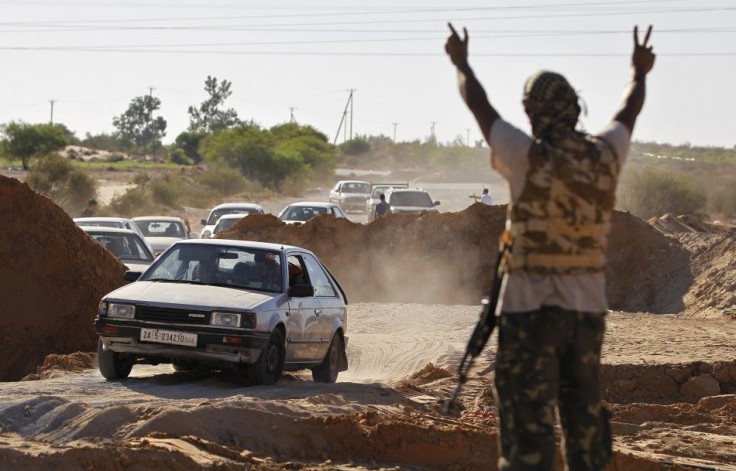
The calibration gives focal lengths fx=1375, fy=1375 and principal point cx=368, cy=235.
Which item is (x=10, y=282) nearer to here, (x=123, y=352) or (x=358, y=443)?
(x=123, y=352)

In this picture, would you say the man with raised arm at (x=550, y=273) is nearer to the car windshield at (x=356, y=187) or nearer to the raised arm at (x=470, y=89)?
the raised arm at (x=470, y=89)

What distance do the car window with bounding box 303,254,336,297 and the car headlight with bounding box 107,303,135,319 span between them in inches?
95.3

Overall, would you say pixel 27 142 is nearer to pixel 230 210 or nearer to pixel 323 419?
pixel 230 210

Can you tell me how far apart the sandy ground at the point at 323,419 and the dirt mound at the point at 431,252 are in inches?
551

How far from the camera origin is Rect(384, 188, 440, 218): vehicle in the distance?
133ft

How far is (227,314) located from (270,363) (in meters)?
0.68

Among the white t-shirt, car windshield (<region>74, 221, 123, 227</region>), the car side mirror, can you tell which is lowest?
the car side mirror

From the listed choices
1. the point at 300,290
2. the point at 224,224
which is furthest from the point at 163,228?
the point at 300,290

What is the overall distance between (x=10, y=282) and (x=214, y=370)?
4319mm

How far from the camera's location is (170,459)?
778cm

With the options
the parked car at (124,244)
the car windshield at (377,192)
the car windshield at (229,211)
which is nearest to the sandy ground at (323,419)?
the parked car at (124,244)

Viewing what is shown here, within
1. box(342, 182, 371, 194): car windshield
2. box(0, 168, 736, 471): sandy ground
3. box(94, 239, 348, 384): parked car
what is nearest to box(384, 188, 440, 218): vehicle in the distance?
box(342, 182, 371, 194): car windshield

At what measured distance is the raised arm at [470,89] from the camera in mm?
5504

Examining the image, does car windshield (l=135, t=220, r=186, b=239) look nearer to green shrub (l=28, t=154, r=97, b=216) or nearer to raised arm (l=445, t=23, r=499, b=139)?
raised arm (l=445, t=23, r=499, b=139)
